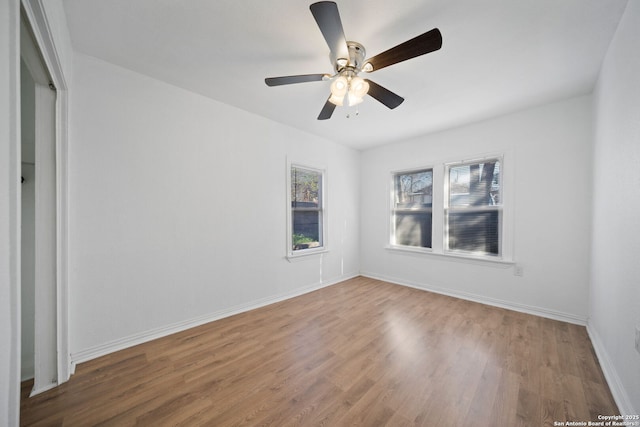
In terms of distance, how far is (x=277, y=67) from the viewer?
2197 mm

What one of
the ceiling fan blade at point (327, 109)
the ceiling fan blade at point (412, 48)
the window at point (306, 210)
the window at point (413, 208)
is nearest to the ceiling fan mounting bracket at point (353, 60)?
the ceiling fan blade at point (412, 48)

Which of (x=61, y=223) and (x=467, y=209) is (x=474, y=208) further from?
(x=61, y=223)

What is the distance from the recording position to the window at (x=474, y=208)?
3.38 metres

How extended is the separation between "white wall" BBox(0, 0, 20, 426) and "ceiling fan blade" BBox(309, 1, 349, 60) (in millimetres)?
1195

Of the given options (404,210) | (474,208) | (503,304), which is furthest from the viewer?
(404,210)

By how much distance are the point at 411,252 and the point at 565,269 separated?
1862 millimetres

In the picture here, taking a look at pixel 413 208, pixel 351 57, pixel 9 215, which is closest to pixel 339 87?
pixel 351 57

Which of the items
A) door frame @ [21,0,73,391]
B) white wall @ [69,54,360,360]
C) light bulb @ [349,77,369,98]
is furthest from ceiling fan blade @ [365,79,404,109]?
door frame @ [21,0,73,391]

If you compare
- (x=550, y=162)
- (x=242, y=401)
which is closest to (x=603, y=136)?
(x=550, y=162)

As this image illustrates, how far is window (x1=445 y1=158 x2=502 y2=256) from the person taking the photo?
11.1 feet

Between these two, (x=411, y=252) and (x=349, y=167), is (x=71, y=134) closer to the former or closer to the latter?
(x=349, y=167)

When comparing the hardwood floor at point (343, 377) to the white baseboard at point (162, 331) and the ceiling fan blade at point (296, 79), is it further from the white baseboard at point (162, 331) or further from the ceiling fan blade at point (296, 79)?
the ceiling fan blade at point (296, 79)

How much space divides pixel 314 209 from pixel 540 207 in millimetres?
3015

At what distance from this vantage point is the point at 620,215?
5.51ft
